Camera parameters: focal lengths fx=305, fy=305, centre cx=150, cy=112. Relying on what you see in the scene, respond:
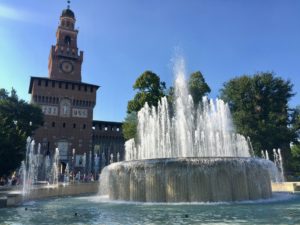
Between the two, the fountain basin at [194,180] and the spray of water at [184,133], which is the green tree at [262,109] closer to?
the spray of water at [184,133]

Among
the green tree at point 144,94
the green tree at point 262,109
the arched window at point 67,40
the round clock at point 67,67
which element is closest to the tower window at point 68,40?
the arched window at point 67,40

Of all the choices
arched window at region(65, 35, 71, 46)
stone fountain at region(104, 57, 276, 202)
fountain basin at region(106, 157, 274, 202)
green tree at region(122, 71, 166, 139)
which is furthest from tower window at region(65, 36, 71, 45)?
fountain basin at region(106, 157, 274, 202)

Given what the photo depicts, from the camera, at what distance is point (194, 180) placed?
441 inches

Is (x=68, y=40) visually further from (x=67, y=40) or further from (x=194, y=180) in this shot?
(x=194, y=180)

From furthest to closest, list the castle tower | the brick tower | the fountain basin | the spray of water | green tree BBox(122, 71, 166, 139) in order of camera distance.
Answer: the castle tower, the brick tower, green tree BBox(122, 71, 166, 139), the spray of water, the fountain basin

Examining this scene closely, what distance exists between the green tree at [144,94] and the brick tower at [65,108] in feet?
59.9

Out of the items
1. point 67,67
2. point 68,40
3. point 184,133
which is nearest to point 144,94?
point 184,133

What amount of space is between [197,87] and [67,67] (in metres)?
28.4

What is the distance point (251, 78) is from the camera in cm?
3325

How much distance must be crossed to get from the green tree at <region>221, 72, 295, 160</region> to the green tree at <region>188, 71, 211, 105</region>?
423cm

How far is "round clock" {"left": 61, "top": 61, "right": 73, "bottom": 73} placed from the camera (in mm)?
51050

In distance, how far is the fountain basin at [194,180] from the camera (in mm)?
11195

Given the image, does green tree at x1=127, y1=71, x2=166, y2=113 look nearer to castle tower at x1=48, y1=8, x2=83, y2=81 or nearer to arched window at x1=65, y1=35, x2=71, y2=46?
castle tower at x1=48, y1=8, x2=83, y2=81

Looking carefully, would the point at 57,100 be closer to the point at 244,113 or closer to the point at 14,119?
the point at 14,119
